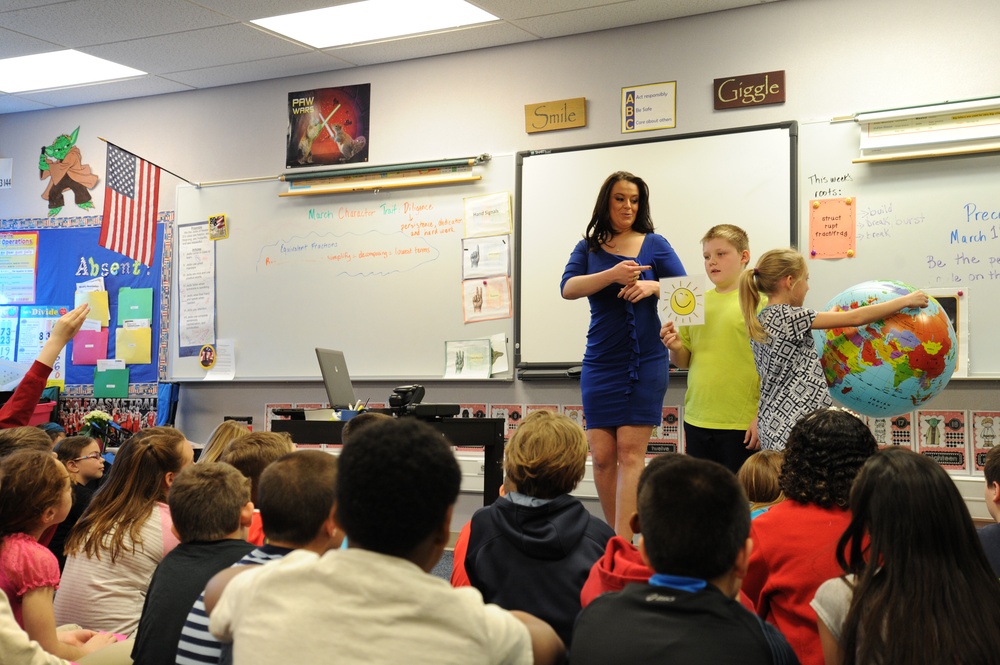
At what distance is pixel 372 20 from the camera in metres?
5.14

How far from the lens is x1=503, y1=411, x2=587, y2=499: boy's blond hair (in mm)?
2018

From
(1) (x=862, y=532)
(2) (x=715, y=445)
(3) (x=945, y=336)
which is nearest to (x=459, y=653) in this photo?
(1) (x=862, y=532)

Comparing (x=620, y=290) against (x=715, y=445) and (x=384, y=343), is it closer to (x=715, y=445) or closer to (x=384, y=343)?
(x=715, y=445)

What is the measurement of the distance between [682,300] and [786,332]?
0.41 metres

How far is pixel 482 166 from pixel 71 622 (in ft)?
12.0

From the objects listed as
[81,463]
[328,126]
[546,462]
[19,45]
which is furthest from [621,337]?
[19,45]

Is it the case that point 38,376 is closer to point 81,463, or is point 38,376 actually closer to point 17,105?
point 81,463

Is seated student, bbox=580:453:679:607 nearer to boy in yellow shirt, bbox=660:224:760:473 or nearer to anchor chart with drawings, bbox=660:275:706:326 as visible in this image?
anchor chart with drawings, bbox=660:275:706:326

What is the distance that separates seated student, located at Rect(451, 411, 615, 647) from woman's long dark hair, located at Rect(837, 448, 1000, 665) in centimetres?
66

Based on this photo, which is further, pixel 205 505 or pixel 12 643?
pixel 205 505

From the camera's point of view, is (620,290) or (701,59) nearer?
(620,290)

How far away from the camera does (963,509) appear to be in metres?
1.38

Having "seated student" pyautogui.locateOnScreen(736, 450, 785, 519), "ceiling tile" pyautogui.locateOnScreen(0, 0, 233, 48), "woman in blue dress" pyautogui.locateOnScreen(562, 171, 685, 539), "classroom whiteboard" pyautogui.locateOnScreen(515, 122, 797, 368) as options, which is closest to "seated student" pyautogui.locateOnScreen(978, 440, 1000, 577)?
"seated student" pyautogui.locateOnScreen(736, 450, 785, 519)

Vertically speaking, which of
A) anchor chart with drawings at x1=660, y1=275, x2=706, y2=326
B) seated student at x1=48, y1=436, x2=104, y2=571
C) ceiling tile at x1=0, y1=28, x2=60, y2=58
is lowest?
seated student at x1=48, y1=436, x2=104, y2=571
